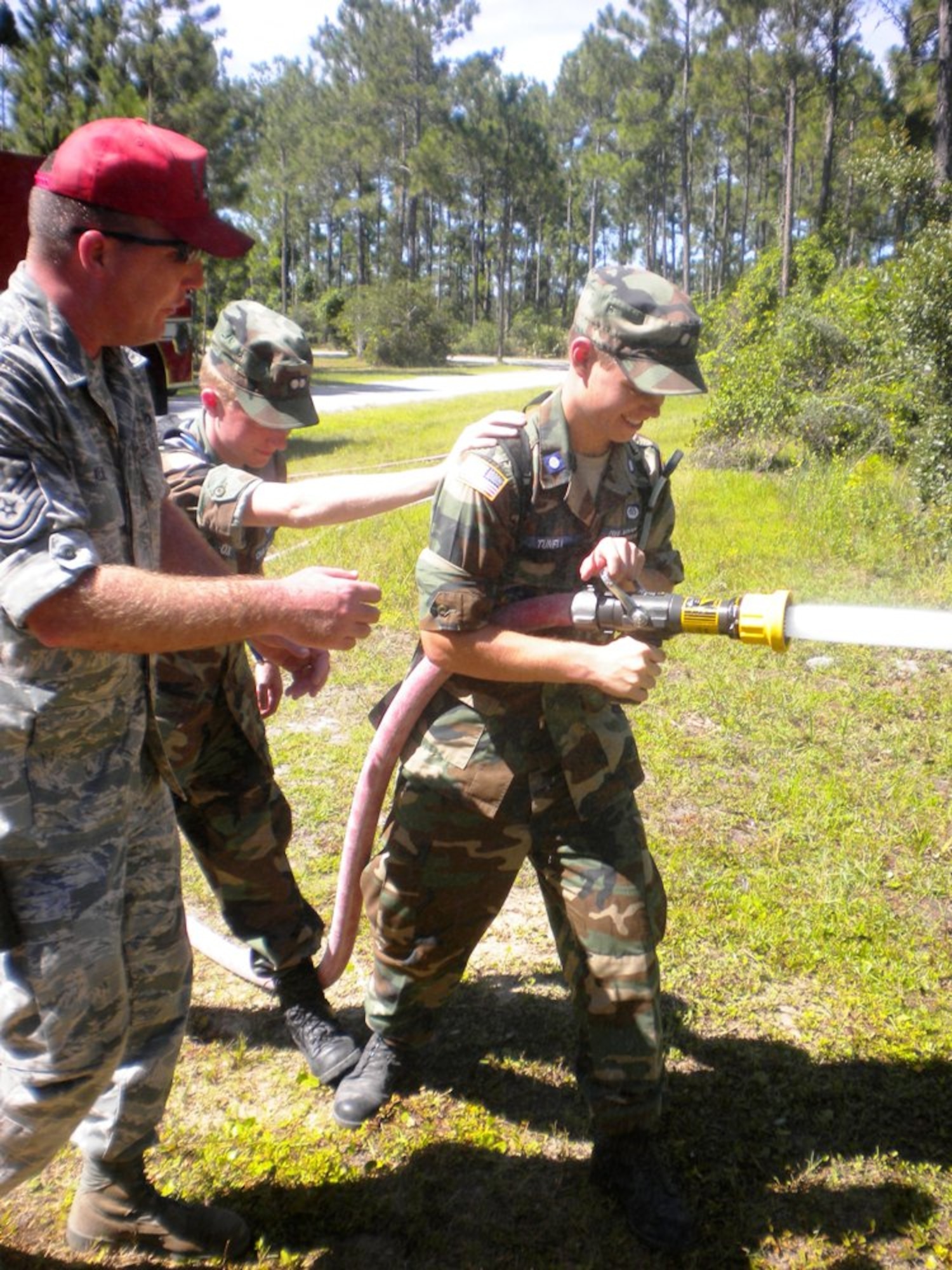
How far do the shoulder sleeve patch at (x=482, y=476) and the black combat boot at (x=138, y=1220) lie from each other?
1.71 m

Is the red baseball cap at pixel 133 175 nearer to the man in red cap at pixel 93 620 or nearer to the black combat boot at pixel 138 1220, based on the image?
the man in red cap at pixel 93 620

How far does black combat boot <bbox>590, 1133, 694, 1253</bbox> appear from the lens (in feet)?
8.63

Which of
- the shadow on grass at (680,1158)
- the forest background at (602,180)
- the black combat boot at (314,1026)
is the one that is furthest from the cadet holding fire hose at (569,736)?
the forest background at (602,180)

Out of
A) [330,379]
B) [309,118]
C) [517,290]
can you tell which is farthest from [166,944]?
[517,290]

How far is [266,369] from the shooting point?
2.98 meters

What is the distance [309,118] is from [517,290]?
764 inches

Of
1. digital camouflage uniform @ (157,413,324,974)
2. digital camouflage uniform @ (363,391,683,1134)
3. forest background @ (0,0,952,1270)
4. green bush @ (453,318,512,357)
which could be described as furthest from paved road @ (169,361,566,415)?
digital camouflage uniform @ (363,391,683,1134)

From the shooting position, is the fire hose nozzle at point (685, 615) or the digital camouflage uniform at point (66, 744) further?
the fire hose nozzle at point (685, 615)

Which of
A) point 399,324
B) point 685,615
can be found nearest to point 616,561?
point 685,615

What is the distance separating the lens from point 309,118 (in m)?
51.5

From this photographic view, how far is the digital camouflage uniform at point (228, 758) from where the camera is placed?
2961 mm

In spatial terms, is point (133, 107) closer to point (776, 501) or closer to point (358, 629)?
point (776, 501)

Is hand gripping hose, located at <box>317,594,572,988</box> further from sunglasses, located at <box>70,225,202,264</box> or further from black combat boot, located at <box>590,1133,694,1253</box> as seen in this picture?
sunglasses, located at <box>70,225,202,264</box>

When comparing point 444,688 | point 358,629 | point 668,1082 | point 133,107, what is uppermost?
point 133,107
